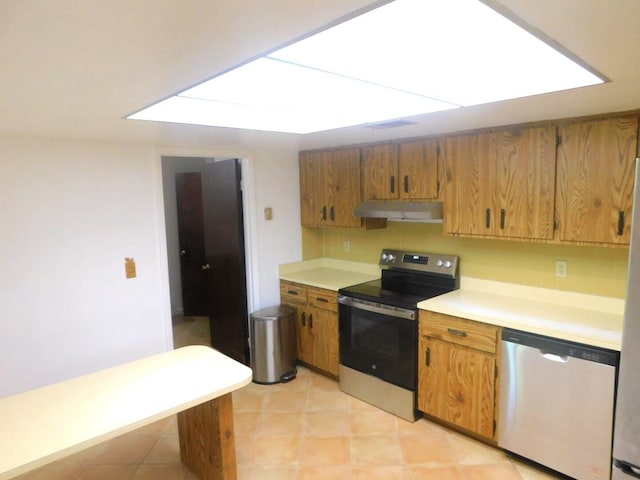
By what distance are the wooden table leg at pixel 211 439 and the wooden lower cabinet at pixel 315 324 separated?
141cm

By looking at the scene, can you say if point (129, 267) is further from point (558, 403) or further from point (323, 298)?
point (558, 403)

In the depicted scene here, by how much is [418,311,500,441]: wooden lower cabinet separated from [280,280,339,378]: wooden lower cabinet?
87 centimetres

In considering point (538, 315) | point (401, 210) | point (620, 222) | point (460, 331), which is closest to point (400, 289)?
point (401, 210)

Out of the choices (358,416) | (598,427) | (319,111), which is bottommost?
(358,416)

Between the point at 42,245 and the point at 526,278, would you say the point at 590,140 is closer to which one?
the point at 526,278

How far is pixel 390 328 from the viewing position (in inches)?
120

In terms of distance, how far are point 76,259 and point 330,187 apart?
211cm

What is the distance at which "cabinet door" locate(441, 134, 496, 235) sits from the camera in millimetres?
2777

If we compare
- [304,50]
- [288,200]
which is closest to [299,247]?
[288,200]

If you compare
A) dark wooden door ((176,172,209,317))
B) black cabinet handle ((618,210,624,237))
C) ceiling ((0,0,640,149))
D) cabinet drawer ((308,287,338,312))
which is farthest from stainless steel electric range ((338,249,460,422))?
dark wooden door ((176,172,209,317))

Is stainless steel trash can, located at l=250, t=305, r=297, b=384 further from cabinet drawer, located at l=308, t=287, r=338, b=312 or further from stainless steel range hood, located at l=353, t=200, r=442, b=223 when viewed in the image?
stainless steel range hood, located at l=353, t=200, r=442, b=223

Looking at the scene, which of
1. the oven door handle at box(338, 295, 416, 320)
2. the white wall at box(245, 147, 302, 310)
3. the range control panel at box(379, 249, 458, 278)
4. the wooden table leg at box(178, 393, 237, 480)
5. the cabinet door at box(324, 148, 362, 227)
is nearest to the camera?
the wooden table leg at box(178, 393, 237, 480)

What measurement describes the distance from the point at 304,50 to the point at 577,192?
197cm

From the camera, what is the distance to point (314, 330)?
3713 mm
